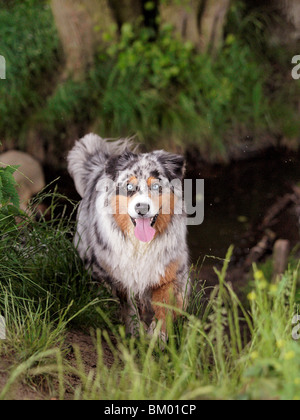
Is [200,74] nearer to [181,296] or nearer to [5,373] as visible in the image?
[181,296]

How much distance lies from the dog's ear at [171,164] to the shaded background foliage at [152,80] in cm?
175

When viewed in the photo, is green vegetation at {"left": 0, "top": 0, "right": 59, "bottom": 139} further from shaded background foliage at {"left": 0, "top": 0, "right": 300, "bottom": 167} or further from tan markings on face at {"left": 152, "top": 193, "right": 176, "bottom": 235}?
tan markings on face at {"left": 152, "top": 193, "right": 176, "bottom": 235}

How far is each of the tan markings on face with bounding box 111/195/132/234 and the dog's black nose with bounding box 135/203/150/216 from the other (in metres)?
0.16

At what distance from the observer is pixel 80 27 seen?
498 cm

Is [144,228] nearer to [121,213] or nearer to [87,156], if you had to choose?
[121,213]

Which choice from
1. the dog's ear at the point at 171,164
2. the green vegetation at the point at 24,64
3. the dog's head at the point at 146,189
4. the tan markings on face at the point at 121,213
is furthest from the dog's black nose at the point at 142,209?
the green vegetation at the point at 24,64

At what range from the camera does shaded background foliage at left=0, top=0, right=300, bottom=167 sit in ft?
15.8

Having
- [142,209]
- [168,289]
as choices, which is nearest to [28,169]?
[168,289]

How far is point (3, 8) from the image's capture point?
18.2 ft

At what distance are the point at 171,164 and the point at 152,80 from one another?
6.97ft

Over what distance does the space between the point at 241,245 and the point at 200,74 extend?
1522 millimetres
